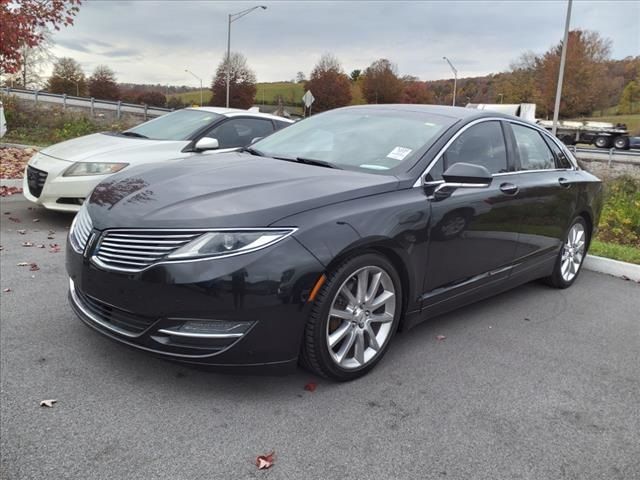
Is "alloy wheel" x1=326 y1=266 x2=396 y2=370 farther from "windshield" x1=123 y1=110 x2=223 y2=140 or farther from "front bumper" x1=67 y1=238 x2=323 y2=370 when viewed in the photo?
"windshield" x1=123 y1=110 x2=223 y2=140

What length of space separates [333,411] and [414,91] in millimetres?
106939

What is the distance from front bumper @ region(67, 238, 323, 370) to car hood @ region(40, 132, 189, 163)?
3.88m

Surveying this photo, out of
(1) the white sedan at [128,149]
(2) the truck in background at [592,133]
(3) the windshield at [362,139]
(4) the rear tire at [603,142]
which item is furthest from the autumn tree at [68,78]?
(3) the windshield at [362,139]

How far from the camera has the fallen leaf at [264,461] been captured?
7.98ft

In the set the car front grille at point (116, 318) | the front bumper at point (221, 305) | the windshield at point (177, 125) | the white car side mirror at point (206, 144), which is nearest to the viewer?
the front bumper at point (221, 305)

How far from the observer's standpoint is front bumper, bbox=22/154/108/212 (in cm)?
625

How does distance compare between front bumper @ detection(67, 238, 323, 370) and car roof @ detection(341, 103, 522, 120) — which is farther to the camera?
car roof @ detection(341, 103, 522, 120)

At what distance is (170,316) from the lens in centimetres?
275

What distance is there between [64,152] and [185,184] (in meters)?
4.06

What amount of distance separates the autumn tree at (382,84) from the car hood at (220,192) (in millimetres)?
94082

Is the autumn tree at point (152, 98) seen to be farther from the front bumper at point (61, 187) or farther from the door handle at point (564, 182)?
the door handle at point (564, 182)

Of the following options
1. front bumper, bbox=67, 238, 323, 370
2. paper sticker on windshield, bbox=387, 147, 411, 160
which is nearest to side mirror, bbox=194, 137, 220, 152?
paper sticker on windshield, bbox=387, 147, 411, 160

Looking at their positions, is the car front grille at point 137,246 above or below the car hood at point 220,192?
below

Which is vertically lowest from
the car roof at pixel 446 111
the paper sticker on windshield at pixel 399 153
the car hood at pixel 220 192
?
the car hood at pixel 220 192
